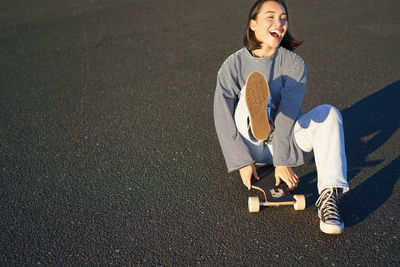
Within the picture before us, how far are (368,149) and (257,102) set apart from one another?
55.2 inches

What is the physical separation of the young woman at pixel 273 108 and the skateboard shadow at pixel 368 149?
27cm

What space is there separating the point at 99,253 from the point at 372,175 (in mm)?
2156

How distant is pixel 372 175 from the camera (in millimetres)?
3246

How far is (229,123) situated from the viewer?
3000 mm

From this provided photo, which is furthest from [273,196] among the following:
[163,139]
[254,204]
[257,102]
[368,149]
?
[163,139]

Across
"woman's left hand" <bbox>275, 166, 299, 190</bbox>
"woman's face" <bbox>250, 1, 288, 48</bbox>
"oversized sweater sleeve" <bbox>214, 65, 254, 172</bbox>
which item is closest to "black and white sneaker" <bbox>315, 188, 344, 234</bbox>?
"woman's left hand" <bbox>275, 166, 299, 190</bbox>

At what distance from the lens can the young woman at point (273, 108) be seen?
2.90 meters

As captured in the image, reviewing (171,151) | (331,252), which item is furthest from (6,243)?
(331,252)

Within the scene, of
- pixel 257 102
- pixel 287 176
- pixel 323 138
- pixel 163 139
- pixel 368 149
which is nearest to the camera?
pixel 257 102

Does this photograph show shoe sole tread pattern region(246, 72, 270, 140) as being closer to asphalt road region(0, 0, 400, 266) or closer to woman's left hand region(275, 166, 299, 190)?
woman's left hand region(275, 166, 299, 190)

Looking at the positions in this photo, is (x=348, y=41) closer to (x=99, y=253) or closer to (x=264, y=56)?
(x=264, y=56)

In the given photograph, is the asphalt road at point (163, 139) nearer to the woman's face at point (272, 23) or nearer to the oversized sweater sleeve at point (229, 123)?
the oversized sweater sleeve at point (229, 123)

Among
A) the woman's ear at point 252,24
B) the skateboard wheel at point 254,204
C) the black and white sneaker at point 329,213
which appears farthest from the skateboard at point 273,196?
the woman's ear at point 252,24

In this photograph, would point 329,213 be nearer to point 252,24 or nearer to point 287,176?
point 287,176
